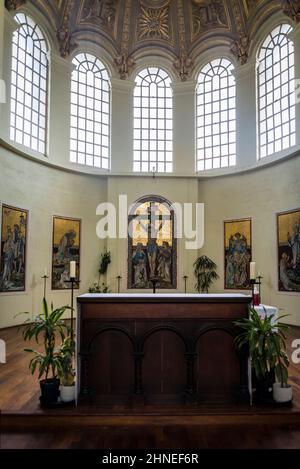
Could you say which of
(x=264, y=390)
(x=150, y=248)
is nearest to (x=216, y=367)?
(x=264, y=390)

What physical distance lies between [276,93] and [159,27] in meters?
5.54

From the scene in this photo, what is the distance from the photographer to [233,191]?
556 inches

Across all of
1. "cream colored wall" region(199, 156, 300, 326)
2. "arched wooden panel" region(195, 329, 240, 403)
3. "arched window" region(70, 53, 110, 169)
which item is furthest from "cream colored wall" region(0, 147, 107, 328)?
"arched wooden panel" region(195, 329, 240, 403)

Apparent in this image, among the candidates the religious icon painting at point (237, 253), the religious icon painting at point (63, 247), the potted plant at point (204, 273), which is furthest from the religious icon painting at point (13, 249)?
the religious icon painting at point (237, 253)

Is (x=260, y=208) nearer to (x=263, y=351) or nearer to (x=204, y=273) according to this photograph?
(x=204, y=273)

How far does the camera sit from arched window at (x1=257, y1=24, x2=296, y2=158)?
12.6 metres

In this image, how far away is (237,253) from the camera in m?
13.7

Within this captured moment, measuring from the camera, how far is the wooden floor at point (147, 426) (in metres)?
4.10

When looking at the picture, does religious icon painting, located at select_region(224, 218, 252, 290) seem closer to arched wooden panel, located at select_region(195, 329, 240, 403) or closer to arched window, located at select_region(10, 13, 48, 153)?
arched window, located at select_region(10, 13, 48, 153)

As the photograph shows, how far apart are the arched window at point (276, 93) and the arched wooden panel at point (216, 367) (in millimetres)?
9137

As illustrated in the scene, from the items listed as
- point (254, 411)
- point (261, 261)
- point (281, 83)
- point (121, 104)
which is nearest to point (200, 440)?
point (254, 411)

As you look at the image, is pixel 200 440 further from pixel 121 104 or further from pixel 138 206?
pixel 121 104

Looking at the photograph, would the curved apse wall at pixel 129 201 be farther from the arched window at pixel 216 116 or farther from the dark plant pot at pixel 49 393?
the dark plant pot at pixel 49 393

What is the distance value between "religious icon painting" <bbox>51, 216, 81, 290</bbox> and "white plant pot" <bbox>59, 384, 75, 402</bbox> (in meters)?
8.12
